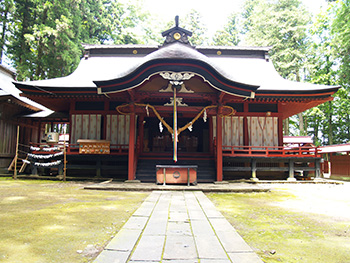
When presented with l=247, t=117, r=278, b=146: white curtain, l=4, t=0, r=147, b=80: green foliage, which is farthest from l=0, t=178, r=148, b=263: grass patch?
l=4, t=0, r=147, b=80: green foliage

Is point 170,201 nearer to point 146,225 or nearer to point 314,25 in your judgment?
point 146,225

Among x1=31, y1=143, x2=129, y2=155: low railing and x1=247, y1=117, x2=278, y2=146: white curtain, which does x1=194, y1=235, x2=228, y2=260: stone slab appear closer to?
x1=31, y1=143, x2=129, y2=155: low railing

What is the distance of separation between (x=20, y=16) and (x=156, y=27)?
17.8 m

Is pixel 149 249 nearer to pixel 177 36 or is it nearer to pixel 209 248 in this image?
pixel 209 248

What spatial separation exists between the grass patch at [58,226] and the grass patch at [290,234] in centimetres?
215

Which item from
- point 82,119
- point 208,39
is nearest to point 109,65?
point 82,119

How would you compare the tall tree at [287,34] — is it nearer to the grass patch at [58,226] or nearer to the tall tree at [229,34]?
the tall tree at [229,34]

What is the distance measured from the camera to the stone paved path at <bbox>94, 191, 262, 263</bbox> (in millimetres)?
2639

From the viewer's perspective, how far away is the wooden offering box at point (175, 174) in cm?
915

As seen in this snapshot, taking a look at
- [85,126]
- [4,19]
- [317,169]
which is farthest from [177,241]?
[4,19]

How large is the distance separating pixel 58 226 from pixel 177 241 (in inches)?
83.0

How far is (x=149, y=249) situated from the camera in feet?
9.43

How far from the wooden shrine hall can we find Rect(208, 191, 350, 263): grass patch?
14.9 feet

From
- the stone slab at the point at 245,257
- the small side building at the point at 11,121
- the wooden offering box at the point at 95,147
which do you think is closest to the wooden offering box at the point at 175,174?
the wooden offering box at the point at 95,147
